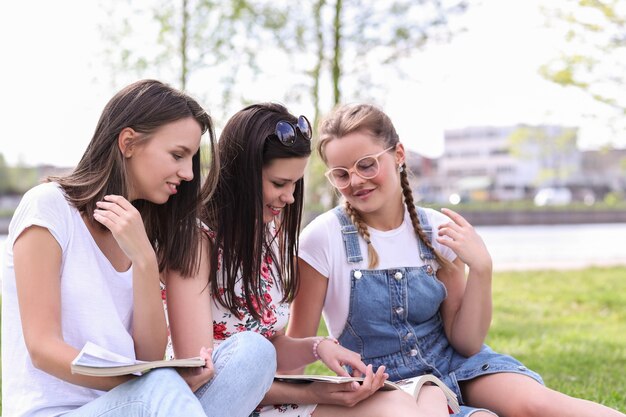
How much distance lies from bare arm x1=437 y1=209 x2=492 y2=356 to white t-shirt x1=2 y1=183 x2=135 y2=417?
3.98ft

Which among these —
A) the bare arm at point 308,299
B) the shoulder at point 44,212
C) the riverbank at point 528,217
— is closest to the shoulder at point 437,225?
the bare arm at point 308,299

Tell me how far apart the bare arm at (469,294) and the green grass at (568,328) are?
1.20 meters

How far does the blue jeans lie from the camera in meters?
1.83

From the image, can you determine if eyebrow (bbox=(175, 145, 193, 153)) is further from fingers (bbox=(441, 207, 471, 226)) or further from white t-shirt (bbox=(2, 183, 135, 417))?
fingers (bbox=(441, 207, 471, 226))

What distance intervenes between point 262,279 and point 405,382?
0.59 m

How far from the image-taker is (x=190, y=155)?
230cm

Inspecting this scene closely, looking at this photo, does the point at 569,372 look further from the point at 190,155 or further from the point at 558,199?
the point at 558,199

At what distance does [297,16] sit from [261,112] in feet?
23.6

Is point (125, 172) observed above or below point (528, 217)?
above

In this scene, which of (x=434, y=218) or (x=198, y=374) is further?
(x=434, y=218)

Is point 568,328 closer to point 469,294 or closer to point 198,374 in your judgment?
point 469,294

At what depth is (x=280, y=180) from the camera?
2.59 meters

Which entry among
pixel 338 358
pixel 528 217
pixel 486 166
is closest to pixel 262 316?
pixel 338 358

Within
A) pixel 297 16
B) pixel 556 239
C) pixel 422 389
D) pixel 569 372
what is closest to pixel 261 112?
pixel 422 389
